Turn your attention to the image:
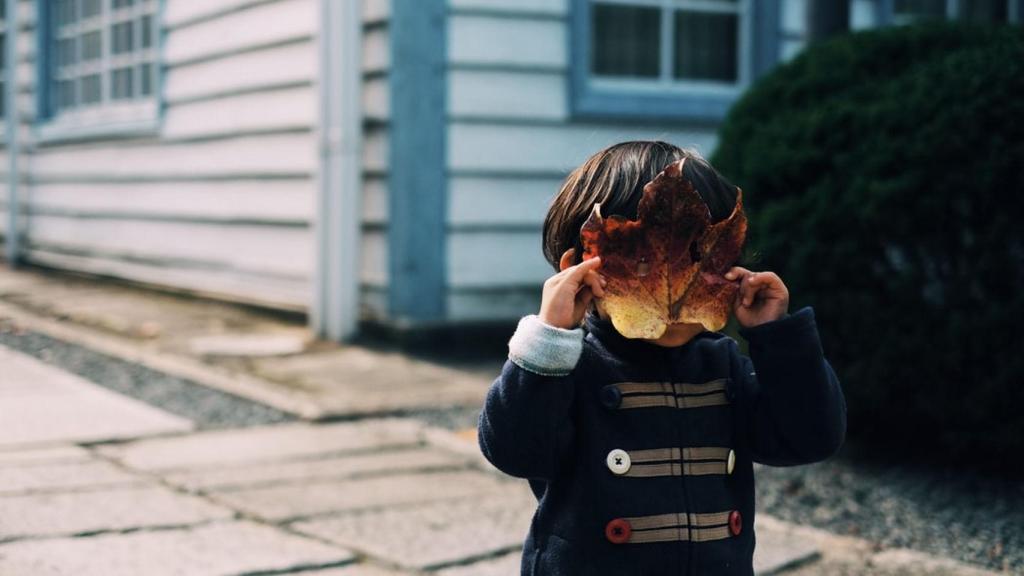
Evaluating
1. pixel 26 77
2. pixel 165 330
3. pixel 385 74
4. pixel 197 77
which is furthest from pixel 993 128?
pixel 26 77

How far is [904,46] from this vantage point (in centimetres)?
469

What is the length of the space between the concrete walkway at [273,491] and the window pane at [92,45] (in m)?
4.88

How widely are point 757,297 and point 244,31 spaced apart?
6489 millimetres

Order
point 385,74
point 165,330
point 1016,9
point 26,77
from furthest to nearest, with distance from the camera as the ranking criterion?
point 26,77 < point 1016,9 < point 165,330 < point 385,74

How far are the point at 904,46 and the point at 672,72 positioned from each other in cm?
300

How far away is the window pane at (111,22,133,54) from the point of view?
988 cm

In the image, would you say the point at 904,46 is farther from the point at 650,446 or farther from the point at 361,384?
the point at 650,446

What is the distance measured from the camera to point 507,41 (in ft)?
22.5

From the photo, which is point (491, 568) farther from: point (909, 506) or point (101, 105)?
point (101, 105)

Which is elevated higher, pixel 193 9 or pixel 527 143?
pixel 193 9

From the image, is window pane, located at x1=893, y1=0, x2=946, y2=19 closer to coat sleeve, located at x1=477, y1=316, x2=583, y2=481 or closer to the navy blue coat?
the navy blue coat

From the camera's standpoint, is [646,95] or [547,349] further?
[646,95]

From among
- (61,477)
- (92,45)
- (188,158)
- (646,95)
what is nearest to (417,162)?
(646,95)

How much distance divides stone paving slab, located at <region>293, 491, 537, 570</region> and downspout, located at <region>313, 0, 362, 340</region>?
2.96 m
